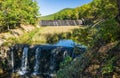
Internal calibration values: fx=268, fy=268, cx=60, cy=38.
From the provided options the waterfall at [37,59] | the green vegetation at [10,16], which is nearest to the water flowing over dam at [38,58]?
the waterfall at [37,59]

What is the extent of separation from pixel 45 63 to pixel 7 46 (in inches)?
221

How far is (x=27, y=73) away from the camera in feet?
100

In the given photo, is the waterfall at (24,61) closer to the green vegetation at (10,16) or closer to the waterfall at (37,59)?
the waterfall at (37,59)

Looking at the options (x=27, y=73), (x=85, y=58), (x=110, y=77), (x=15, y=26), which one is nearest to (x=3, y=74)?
(x=27, y=73)

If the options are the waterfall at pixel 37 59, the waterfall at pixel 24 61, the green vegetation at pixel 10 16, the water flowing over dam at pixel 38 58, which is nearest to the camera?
the water flowing over dam at pixel 38 58

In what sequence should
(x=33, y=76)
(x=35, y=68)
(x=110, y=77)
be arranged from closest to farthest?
(x=110, y=77)
(x=33, y=76)
(x=35, y=68)

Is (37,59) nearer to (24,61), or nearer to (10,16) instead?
(24,61)

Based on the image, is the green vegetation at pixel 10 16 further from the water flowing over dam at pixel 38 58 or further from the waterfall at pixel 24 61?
the waterfall at pixel 24 61

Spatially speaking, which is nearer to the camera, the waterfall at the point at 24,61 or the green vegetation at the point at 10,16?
the waterfall at the point at 24,61

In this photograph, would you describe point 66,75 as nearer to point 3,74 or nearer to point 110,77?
point 110,77

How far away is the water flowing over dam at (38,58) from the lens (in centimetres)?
3040

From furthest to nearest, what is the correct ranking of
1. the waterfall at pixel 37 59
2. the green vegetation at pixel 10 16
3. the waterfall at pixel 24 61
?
the green vegetation at pixel 10 16 → the waterfall at pixel 24 61 → the waterfall at pixel 37 59

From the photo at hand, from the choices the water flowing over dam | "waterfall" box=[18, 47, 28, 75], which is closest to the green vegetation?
the water flowing over dam

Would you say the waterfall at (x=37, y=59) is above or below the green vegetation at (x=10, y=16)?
below
